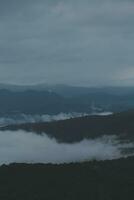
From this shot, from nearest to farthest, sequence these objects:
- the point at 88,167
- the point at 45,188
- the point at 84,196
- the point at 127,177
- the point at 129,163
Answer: the point at 84,196 < the point at 45,188 < the point at 127,177 < the point at 88,167 < the point at 129,163

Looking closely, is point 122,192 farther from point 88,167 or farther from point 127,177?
point 88,167

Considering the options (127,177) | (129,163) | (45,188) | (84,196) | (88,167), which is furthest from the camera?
(129,163)

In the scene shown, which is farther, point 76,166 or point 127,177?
point 76,166

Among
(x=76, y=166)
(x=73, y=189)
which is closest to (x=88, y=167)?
(x=76, y=166)

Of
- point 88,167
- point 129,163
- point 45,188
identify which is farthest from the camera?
point 129,163

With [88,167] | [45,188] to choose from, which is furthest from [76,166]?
[45,188]

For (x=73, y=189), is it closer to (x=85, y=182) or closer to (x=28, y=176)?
(x=85, y=182)
